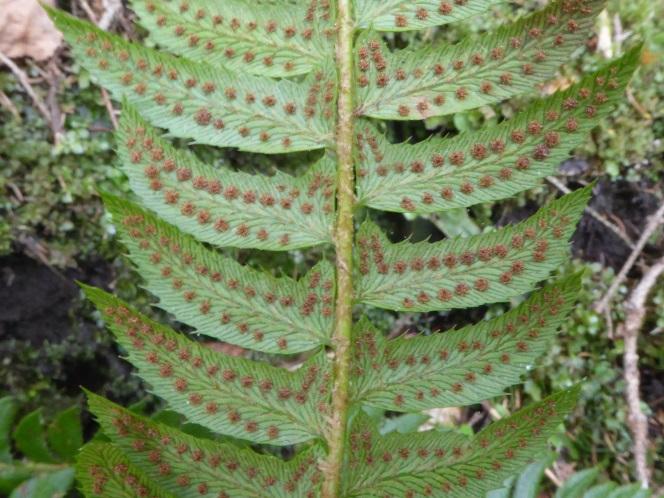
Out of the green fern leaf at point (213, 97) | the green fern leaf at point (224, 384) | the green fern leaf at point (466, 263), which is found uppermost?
the green fern leaf at point (213, 97)

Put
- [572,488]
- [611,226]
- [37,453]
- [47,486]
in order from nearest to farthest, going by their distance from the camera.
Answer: [47,486], [37,453], [572,488], [611,226]

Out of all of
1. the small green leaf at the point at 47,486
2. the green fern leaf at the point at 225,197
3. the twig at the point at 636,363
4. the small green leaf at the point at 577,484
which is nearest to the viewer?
the green fern leaf at the point at 225,197

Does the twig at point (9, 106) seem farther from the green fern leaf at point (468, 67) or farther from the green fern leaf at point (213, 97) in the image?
the green fern leaf at point (468, 67)

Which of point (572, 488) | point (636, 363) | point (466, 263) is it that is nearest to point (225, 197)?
point (466, 263)

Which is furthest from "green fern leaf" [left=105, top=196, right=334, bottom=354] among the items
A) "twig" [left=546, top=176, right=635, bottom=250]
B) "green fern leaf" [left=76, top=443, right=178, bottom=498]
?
"twig" [left=546, top=176, right=635, bottom=250]

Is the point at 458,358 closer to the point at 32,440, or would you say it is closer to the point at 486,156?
the point at 486,156

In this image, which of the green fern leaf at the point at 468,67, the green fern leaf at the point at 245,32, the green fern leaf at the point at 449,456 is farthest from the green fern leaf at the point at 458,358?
the green fern leaf at the point at 245,32
